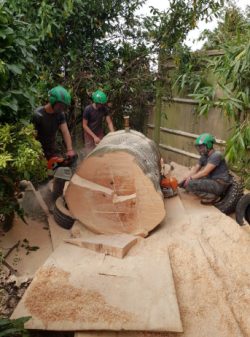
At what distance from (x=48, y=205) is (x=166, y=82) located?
4.08 meters

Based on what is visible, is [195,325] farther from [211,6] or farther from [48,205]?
[211,6]

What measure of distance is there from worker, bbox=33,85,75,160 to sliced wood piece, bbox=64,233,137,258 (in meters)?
1.36

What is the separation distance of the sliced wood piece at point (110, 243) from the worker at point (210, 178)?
1.44 metres

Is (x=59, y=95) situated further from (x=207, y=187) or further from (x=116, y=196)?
(x=207, y=187)

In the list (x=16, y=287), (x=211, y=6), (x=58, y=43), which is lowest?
(x=16, y=287)

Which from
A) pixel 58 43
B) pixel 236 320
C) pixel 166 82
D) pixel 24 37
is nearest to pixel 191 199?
pixel 236 320

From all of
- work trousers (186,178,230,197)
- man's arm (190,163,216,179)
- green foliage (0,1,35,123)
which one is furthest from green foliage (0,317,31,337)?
man's arm (190,163,216,179)

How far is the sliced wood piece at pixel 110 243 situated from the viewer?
312 cm

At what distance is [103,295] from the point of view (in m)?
2.67

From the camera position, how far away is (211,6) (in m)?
6.92

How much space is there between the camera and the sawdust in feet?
8.32

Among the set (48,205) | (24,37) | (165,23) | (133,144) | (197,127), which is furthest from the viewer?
(165,23)

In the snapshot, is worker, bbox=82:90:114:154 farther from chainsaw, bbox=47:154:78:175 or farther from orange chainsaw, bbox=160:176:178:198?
orange chainsaw, bbox=160:176:178:198

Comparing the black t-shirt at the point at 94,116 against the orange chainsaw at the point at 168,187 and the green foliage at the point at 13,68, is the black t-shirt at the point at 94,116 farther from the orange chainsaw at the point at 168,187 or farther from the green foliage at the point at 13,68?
the green foliage at the point at 13,68
